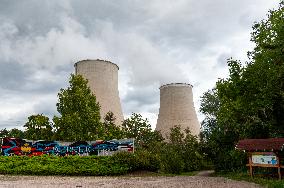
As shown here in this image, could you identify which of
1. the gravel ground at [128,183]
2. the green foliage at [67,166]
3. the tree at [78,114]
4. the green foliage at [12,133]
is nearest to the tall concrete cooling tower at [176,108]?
the tree at [78,114]

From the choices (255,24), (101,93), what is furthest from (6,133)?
(255,24)

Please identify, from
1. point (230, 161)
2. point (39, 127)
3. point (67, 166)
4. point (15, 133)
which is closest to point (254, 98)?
point (230, 161)

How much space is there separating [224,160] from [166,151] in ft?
10.4

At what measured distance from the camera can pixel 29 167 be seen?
15.6 metres

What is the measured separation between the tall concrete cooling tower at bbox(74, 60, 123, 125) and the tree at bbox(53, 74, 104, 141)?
131cm

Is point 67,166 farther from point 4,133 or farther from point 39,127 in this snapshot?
point 4,133

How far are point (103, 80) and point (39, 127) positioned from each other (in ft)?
22.0

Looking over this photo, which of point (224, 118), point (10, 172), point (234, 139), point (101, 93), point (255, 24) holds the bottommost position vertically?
point (10, 172)

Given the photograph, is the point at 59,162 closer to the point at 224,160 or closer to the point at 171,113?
the point at 224,160

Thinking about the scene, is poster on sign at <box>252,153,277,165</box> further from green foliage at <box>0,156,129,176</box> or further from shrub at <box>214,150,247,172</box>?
green foliage at <box>0,156,129,176</box>

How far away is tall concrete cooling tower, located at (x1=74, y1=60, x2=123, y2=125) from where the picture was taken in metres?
24.1

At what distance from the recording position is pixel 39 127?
25.8 metres

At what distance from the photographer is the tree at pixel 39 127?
982 inches

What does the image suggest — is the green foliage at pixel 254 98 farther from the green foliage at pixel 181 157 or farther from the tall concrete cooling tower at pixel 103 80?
the tall concrete cooling tower at pixel 103 80
